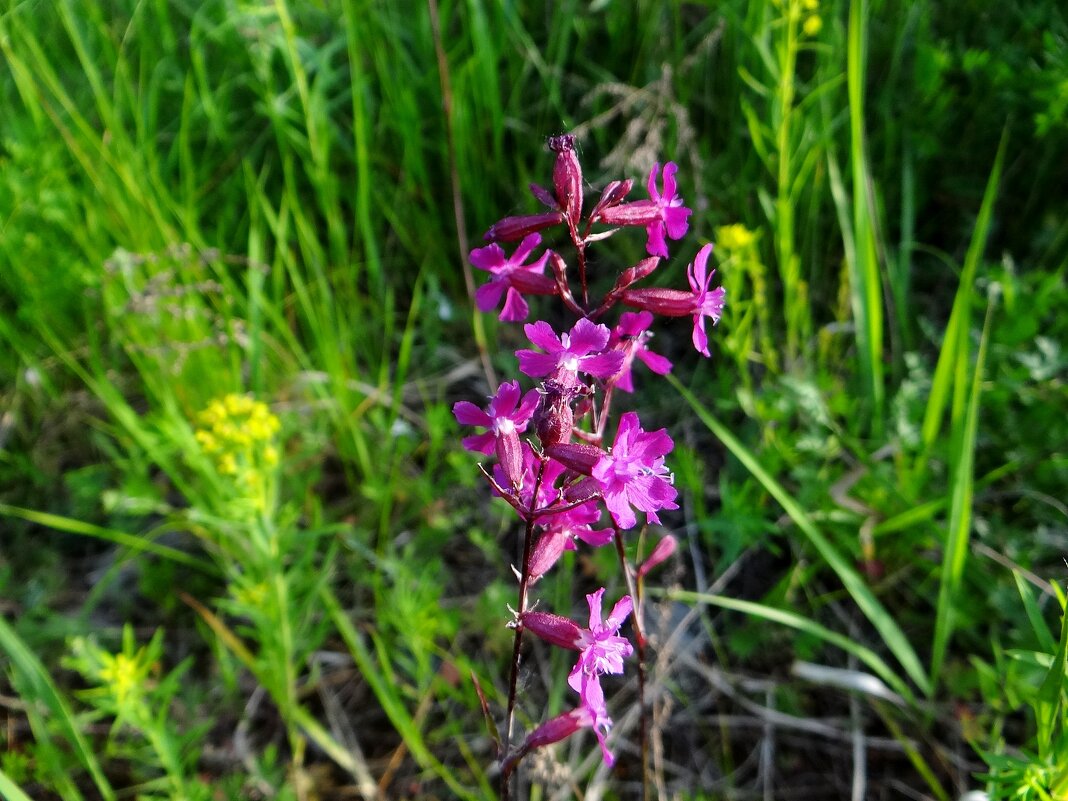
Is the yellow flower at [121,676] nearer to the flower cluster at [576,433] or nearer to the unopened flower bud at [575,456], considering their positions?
the flower cluster at [576,433]

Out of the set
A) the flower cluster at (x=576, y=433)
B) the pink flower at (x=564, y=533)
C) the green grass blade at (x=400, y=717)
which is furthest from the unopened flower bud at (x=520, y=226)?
the green grass blade at (x=400, y=717)

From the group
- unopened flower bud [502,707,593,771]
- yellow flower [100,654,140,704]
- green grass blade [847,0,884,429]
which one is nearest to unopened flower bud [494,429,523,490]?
unopened flower bud [502,707,593,771]

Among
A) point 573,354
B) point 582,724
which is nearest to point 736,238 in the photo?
point 573,354

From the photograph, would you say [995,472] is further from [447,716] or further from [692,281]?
[447,716]

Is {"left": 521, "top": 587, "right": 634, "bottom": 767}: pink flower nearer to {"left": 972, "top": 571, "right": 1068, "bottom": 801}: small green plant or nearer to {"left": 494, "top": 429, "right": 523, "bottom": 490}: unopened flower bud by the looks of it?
{"left": 494, "top": 429, "right": 523, "bottom": 490}: unopened flower bud

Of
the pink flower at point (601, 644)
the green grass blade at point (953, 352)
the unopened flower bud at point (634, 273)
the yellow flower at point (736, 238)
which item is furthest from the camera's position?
the yellow flower at point (736, 238)
